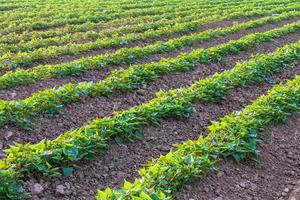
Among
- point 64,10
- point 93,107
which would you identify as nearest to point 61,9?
point 64,10

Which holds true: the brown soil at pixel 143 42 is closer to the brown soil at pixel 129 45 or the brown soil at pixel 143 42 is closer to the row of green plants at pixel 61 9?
the brown soil at pixel 129 45

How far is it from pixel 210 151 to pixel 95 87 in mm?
2719

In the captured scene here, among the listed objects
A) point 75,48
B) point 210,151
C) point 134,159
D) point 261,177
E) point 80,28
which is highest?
point 75,48

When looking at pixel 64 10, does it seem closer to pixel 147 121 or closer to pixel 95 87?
pixel 95 87

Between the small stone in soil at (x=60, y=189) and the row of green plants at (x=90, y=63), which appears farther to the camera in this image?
the row of green plants at (x=90, y=63)

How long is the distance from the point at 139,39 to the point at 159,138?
21.1 ft

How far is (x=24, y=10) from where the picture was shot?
18.1m

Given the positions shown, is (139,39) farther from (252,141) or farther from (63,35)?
(252,141)

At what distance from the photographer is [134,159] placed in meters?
5.99

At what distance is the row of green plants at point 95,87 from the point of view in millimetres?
6477

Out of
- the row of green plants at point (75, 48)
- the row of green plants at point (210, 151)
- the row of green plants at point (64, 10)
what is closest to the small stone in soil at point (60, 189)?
the row of green plants at point (210, 151)

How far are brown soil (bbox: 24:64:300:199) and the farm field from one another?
0.01m

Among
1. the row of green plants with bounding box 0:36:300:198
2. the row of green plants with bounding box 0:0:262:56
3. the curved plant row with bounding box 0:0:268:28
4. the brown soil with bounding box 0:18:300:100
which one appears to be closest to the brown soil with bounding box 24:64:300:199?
the row of green plants with bounding box 0:36:300:198

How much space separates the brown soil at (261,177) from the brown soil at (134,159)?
0.7 inches
